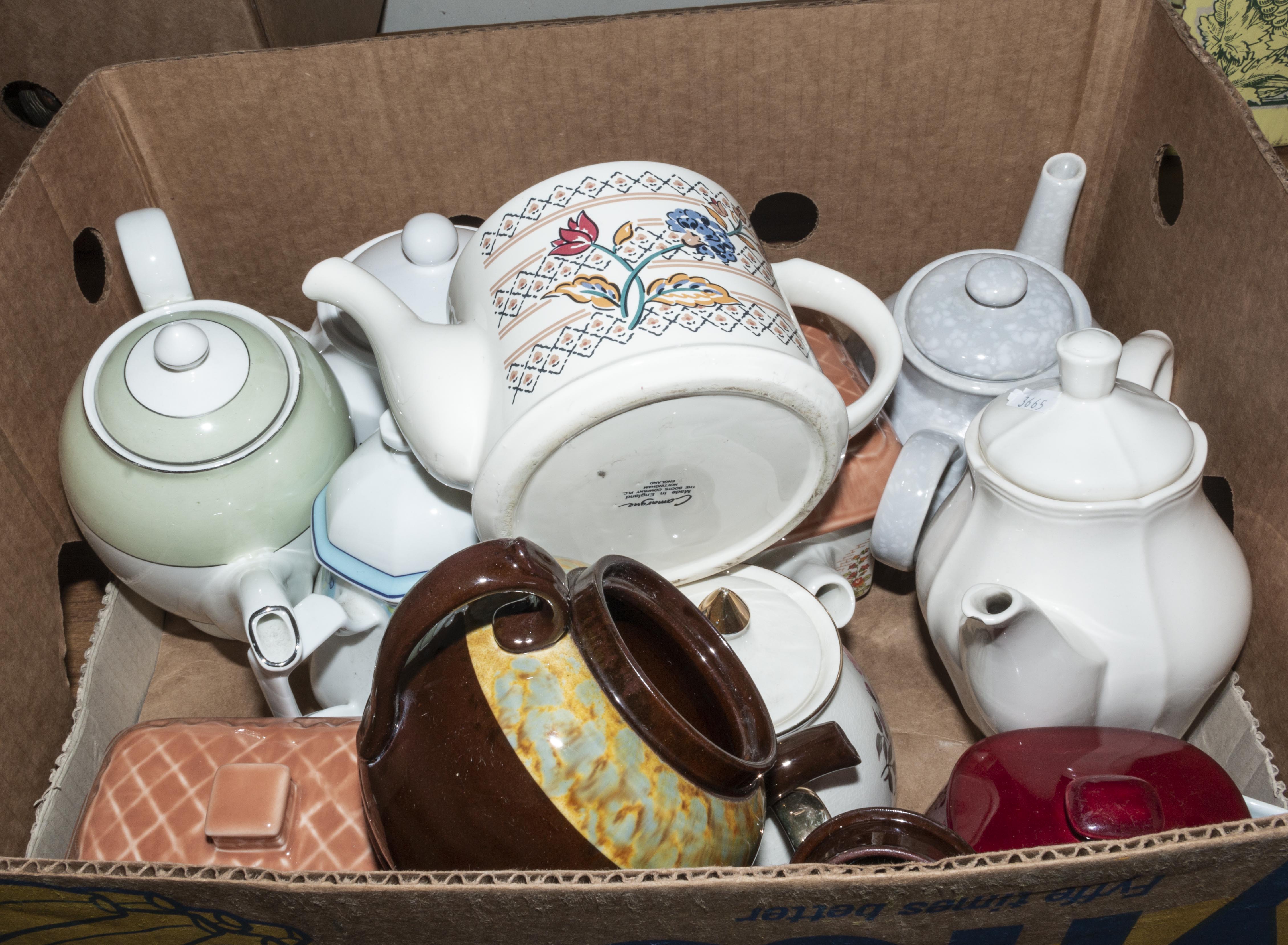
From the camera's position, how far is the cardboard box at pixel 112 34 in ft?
2.64

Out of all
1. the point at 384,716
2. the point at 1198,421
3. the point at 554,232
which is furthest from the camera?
the point at 1198,421

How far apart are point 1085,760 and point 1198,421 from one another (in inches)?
11.4

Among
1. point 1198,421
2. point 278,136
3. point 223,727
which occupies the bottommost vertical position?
point 223,727

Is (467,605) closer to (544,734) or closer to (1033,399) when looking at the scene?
(544,734)

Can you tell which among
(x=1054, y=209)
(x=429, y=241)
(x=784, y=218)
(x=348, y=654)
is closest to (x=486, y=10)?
(x=784, y=218)

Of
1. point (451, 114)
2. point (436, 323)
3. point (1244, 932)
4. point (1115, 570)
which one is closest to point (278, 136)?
point (451, 114)

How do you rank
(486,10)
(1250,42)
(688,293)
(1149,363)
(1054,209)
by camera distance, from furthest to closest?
(486,10)
(1250,42)
(1054,209)
(1149,363)
(688,293)

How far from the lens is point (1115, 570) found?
582mm

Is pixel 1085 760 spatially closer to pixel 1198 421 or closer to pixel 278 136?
pixel 1198 421

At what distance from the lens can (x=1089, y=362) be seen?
1.85ft

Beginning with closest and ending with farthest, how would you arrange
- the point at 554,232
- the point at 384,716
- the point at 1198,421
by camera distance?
the point at 384,716, the point at 554,232, the point at 1198,421

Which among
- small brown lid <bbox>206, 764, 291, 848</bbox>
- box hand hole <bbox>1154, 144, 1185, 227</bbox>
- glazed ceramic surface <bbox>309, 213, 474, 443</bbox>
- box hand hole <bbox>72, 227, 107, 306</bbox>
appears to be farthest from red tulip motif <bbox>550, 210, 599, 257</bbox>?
box hand hole <bbox>1154, 144, 1185, 227</bbox>

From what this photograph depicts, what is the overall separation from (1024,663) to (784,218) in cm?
56

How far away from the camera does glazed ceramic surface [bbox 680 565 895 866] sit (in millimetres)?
618
